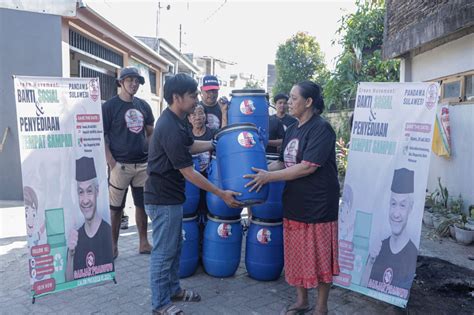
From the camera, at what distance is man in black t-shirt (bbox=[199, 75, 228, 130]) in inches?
170

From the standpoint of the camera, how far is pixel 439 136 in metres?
6.00

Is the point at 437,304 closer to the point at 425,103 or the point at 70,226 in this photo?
the point at 425,103

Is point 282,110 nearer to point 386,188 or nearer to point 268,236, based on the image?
point 268,236

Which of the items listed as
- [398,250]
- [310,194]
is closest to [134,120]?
[310,194]

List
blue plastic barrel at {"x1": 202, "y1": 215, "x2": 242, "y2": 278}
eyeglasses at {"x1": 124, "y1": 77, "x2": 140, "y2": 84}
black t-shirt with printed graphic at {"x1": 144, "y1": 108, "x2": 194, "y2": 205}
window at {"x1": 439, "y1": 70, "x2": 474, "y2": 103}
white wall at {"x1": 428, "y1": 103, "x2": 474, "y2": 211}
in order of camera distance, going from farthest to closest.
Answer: window at {"x1": 439, "y1": 70, "x2": 474, "y2": 103} < white wall at {"x1": 428, "y1": 103, "x2": 474, "y2": 211} < eyeglasses at {"x1": 124, "y1": 77, "x2": 140, "y2": 84} < blue plastic barrel at {"x1": 202, "y1": 215, "x2": 242, "y2": 278} < black t-shirt with printed graphic at {"x1": 144, "y1": 108, "x2": 194, "y2": 205}

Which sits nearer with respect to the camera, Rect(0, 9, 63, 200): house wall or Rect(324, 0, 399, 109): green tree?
Rect(0, 9, 63, 200): house wall

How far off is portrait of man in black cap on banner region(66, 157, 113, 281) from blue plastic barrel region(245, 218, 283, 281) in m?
1.28

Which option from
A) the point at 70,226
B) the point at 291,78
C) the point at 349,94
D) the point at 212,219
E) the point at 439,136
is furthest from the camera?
the point at 291,78

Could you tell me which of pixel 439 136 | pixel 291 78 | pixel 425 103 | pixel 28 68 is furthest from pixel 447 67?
pixel 291 78

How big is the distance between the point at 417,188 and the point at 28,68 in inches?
238

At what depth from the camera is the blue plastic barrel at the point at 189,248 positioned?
3680 mm

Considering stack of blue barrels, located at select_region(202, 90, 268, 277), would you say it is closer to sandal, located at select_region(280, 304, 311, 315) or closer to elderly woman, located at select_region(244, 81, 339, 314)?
elderly woman, located at select_region(244, 81, 339, 314)

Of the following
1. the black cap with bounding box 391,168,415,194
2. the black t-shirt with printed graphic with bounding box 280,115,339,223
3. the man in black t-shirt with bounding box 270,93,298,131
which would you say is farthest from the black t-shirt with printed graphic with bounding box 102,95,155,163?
the black cap with bounding box 391,168,415,194

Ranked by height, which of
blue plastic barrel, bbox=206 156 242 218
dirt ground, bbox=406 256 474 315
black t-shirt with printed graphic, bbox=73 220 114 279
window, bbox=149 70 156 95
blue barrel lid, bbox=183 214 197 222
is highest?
window, bbox=149 70 156 95
